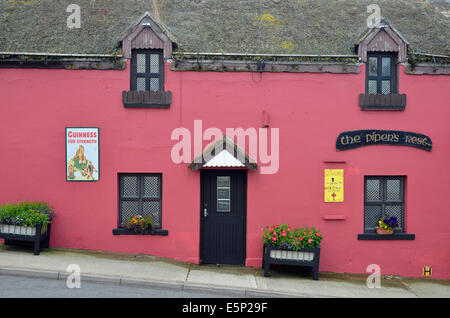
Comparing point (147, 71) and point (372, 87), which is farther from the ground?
point (147, 71)

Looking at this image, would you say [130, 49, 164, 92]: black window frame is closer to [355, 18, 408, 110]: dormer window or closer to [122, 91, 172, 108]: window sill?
[122, 91, 172, 108]: window sill

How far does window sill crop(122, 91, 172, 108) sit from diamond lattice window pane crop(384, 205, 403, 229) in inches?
239

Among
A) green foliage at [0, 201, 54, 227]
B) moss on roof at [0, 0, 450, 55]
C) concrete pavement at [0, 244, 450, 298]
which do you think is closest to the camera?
concrete pavement at [0, 244, 450, 298]

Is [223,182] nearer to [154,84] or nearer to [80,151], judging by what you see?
[154,84]

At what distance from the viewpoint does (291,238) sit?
9.44 metres

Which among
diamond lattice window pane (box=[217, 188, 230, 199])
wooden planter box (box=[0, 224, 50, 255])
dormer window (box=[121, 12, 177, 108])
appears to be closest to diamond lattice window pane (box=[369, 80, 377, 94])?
diamond lattice window pane (box=[217, 188, 230, 199])

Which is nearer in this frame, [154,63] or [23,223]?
[23,223]

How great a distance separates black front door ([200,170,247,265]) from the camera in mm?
10297

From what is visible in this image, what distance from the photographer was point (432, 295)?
9.05 meters

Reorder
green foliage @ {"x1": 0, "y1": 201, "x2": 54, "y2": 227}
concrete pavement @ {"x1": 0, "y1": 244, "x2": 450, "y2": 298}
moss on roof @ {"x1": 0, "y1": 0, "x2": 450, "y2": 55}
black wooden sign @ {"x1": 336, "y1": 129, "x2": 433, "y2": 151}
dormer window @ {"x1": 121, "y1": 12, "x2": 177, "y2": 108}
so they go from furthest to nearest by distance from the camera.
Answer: moss on roof @ {"x1": 0, "y1": 0, "x2": 450, "y2": 55} < black wooden sign @ {"x1": 336, "y1": 129, "x2": 433, "y2": 151} < dormer window @ {"x1": 121, "y1": 12, "x2": 177, "y2": 108} < green foliage @ {"x1": 0, "y1": 201, "x2": 54, "y2": 227} < concrete pavement @ {"x1": 0, "y1": 244, "x2": 450, "y2": 298}

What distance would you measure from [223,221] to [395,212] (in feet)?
14.3

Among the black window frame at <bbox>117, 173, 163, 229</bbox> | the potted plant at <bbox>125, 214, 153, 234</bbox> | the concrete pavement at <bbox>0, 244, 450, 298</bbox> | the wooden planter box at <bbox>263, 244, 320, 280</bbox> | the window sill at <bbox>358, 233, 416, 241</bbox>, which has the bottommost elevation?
the concrete pavement at <bbox>0, 244, 450, 298</bbox>

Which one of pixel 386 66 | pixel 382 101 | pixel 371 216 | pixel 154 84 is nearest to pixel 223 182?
pixel 154 84
